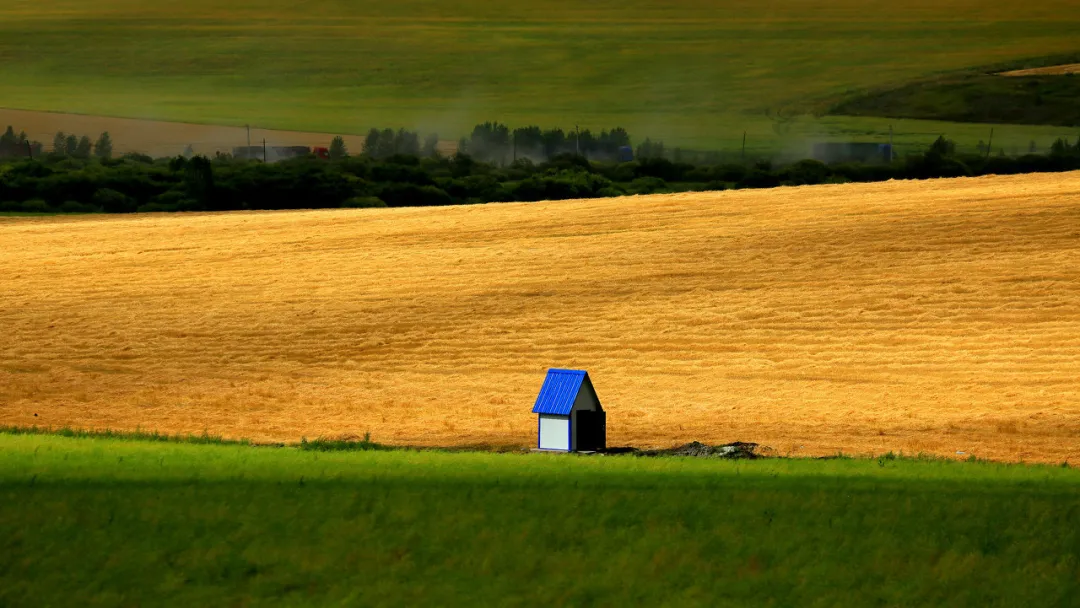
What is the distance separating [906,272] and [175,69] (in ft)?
224

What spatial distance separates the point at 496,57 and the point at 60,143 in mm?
26454

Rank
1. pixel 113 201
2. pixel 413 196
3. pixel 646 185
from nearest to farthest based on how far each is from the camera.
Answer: pixel 113 201, pixel 646 185, pixel 413 196

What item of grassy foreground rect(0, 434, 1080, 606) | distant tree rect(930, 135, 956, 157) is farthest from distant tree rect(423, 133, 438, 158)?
grassy foreground rect(0, 434, 1080, 606)

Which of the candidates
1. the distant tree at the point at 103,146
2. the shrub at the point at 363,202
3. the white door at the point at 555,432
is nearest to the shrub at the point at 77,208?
the shrub at the point at 363,202

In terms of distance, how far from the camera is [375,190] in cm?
4512

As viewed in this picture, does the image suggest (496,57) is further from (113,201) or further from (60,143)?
(113,201)

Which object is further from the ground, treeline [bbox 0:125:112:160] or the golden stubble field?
treeline [bbox 0:125:112:160]

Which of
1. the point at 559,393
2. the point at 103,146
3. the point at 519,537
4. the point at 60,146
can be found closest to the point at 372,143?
the point at 103,146

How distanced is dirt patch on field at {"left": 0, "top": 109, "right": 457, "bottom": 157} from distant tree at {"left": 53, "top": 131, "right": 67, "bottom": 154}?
0.72 m

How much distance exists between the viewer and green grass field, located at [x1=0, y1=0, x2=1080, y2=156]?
70812mm

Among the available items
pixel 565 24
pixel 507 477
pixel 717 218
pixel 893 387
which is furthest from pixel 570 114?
pixel 507 477

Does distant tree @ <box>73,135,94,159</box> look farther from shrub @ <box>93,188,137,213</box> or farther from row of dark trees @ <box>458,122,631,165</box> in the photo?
shrub @ <box>93,188,137,213</box>

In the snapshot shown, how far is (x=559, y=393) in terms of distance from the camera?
Answer: 14.8 meters

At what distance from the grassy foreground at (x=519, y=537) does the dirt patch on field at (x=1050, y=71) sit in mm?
51631
